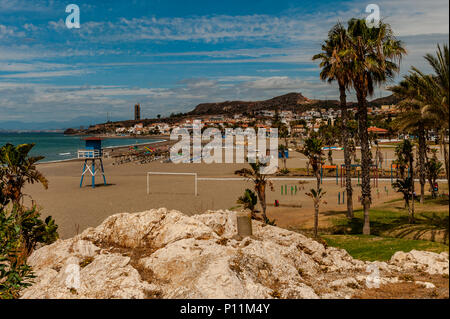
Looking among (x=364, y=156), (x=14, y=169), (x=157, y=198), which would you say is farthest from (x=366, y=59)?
(x=157, y=198)

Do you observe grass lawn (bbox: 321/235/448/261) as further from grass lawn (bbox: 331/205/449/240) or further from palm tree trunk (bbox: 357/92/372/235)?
grass lawn (bbox: 331/205/449/240)

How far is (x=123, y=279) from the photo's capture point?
677cm

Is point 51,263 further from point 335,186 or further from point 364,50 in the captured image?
point 335,186

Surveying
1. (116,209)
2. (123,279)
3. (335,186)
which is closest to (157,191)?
(116,209)

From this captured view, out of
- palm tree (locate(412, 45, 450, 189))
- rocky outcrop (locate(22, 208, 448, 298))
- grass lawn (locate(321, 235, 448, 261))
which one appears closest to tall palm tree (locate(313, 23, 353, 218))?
grass lawn (locate(321, 235, 448, 261))

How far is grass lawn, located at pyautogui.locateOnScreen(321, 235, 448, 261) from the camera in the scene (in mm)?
13453

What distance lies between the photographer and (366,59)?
17953 millimetres

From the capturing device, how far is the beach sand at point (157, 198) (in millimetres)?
25125

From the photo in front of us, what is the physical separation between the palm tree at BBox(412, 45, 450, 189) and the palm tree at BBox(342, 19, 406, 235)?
1400 cm

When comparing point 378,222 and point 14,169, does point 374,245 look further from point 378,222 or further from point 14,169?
point 14,169

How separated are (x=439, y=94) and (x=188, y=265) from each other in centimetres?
547
